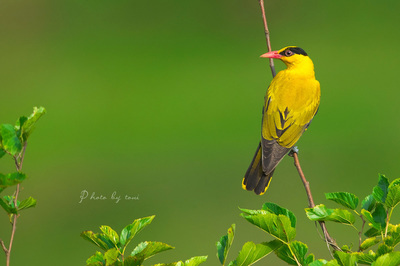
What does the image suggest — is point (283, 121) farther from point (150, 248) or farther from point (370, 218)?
point (150, 248)

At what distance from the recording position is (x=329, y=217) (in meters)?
1.06

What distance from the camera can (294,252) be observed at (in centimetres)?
102

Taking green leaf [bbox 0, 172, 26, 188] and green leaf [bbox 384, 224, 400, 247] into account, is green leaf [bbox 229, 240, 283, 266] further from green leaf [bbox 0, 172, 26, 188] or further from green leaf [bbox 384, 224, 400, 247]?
green leaf [bbox 0, 172, 26, 188]

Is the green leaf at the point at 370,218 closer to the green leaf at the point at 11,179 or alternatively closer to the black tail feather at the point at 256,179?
the green leaf at the point at 11,179

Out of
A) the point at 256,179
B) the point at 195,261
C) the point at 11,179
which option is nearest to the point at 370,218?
the point at 195,261

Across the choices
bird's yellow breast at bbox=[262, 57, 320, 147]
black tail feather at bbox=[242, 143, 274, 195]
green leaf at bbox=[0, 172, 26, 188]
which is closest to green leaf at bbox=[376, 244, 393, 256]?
green leaf at bbox=[0, 172, 26, 188]

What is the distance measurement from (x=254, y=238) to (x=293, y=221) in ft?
10.7

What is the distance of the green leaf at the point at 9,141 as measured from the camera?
1.04 m

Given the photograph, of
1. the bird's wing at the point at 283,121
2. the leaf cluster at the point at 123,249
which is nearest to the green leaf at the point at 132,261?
the leaf cluster at the point at 123,249

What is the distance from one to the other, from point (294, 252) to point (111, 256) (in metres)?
0.31

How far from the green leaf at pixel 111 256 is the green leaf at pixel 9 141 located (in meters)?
0.24

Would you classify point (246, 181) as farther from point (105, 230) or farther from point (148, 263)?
point (148, 263)

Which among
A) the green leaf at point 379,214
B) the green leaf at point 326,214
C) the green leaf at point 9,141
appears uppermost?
the green leaf at point 9,141

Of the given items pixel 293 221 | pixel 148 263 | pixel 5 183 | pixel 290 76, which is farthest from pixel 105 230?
pixel 148 263
